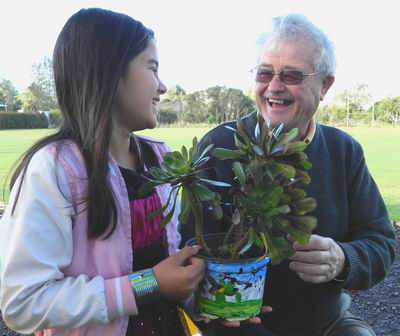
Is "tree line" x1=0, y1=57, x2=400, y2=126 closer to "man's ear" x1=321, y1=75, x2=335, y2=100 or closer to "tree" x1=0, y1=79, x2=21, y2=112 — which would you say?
"tree" x1=0, y1=79, x2=21, y2=112

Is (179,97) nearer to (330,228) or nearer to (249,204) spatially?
(330,228)

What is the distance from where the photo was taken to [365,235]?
214cm

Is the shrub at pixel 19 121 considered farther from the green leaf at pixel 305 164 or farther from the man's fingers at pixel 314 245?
the green leaf at pixel 305 164

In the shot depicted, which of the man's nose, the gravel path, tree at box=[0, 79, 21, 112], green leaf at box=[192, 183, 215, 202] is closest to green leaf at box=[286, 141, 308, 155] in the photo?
green leaf at box=[192, 183, 215, 202]

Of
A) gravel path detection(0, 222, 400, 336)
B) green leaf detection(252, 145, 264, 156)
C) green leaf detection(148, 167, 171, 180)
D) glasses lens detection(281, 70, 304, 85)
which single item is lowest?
gravel path detection(0, 222, 400, 336)

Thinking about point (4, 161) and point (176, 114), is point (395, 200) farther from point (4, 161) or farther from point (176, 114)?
point (176, 114)

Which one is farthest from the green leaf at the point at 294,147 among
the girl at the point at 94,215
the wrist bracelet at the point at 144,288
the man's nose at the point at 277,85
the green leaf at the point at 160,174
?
the man's nose at the point at 277,85

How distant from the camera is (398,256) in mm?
5379

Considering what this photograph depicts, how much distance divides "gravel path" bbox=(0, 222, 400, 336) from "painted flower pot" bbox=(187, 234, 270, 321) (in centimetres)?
276

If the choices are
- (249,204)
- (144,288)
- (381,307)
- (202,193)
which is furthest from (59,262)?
(381,307)

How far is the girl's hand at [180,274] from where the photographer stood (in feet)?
4.87

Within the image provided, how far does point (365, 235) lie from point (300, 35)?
1.11 metres

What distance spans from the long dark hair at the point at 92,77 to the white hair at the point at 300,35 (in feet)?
2.60

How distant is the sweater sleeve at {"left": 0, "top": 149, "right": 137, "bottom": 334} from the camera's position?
141cm
